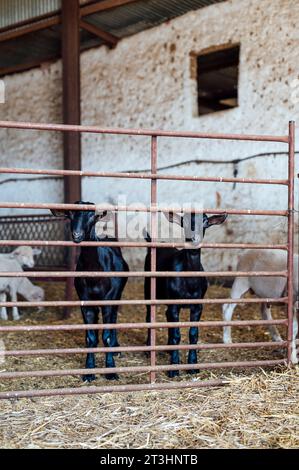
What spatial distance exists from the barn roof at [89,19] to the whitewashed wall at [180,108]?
24cm

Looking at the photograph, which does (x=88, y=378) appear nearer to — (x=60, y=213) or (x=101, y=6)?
(x=60, y=213)

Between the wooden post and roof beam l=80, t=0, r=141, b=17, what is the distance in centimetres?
23

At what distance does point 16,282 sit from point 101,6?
4.78 meters

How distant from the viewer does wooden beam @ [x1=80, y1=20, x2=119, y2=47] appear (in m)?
9.09

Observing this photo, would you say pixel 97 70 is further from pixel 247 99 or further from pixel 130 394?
pixel 130 394

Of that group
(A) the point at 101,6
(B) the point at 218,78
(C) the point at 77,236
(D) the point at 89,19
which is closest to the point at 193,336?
(C) the point at 77,236

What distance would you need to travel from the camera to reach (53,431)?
2969 millimetres

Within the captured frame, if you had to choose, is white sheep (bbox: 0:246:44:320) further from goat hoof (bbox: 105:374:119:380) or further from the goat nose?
the goat nose

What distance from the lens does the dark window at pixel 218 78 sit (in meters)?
10.4

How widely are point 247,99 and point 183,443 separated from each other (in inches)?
263

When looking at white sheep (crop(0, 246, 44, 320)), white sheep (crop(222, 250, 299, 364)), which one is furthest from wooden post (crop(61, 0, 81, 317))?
white sheep (crop(222, 250, 299, 364))

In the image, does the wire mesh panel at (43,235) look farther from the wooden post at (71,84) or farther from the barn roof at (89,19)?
the barn roof at (89,19)

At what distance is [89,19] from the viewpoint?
9180 millimetres
